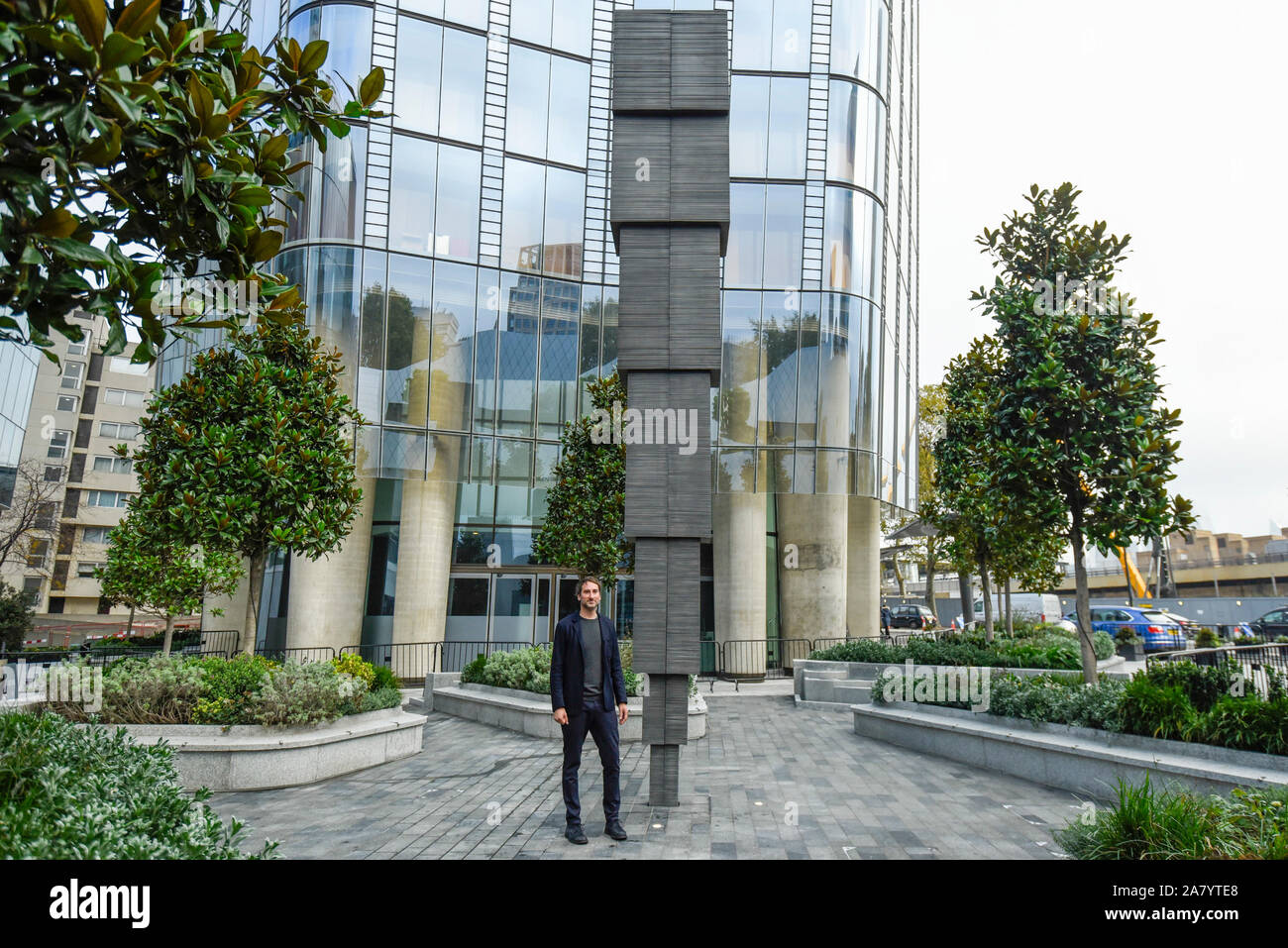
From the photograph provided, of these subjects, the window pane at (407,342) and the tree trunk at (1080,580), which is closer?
the tree trunk at (1080,580)

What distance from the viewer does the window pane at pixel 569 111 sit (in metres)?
24.0

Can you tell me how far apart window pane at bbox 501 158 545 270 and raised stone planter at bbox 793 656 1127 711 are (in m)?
13.9

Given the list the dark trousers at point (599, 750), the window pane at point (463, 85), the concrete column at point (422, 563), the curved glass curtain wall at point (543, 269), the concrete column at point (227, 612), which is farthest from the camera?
the concrete column at point (227, 612)

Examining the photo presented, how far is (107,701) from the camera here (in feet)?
31.2

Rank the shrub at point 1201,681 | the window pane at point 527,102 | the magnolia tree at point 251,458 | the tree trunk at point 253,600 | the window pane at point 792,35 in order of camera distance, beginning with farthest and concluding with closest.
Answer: the window pane at point 792,35 < the window pane at point 527,102 < the tree trunk at point 253,600 < the magnolia tree at point 251,458 < the shrub at point 1201,681

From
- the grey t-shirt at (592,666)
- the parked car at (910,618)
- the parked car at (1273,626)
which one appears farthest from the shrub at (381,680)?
the parked car at (910,618)

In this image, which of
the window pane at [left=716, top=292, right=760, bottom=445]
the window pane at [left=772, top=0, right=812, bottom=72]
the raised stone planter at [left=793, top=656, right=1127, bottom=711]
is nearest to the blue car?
the raised stone planter at [left=793, top=656, right=1127, bottom=711]

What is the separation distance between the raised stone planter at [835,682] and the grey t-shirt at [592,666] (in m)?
10.4

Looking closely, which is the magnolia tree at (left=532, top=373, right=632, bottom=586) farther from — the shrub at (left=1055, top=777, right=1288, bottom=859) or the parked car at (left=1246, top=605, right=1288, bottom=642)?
the parked car at (left=1246, top=605, right=1288, bottom=642)

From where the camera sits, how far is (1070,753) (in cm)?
893

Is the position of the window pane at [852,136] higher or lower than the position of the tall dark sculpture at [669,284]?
higher

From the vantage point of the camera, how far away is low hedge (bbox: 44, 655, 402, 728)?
9.45 m

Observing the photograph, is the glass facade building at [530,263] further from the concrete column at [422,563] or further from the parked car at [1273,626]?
the parked car at [1273,626]
